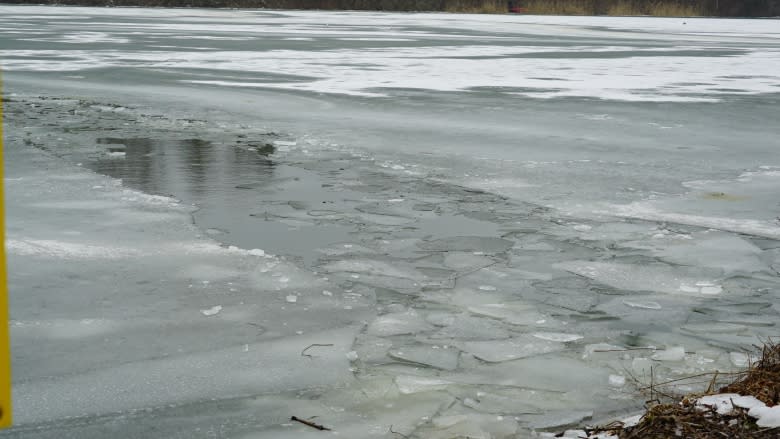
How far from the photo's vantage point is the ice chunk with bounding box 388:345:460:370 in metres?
3.66

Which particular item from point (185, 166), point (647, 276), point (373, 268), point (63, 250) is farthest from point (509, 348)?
point (185, 166)

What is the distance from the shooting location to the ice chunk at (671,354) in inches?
148

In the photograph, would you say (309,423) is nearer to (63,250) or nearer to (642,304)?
(642,304)

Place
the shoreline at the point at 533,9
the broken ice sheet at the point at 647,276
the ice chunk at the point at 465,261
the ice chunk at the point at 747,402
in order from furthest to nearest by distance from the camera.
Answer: the shoreline at the point at 533,9 < the ice chunk at the point at 465,261 < the broken ice sheet at the point at 647,276 < the ice chunk at the point at 747,402

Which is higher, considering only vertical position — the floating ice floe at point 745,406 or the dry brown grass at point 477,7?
the dry brown grass at point 477,7

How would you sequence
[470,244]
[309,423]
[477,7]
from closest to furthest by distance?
[309,423] → [470,244] → [477,7]

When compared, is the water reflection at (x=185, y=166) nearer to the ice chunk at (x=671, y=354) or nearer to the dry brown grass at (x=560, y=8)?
the ice chunk at (x=671, y=354)

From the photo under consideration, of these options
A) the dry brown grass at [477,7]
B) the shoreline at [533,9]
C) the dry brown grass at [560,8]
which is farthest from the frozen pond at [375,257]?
the dry brown grass at [560,8]

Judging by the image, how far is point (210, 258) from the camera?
5051 millimetres

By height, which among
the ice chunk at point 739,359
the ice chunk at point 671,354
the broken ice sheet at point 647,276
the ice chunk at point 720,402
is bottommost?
the broken ice sheet at point 647,276

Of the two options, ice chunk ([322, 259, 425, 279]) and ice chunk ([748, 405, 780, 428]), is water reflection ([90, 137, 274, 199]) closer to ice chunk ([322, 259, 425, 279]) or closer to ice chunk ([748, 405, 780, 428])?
ice chunk ([322, 259, 425, 279])

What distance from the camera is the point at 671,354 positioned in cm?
378

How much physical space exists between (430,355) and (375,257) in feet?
4.64

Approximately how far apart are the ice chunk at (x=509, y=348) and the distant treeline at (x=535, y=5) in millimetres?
42747
